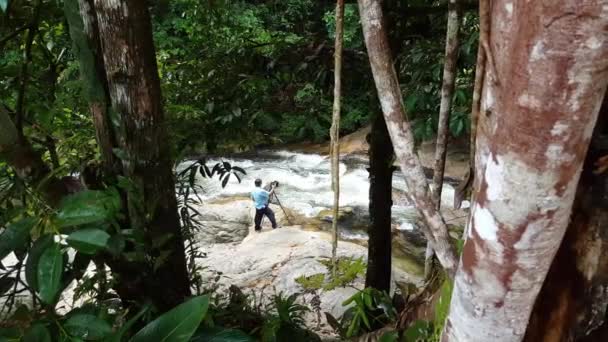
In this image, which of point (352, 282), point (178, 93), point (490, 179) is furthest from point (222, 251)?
point (490, 179)

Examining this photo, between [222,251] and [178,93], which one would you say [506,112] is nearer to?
[178,93]

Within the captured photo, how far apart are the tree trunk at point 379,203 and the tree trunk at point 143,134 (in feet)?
5.63

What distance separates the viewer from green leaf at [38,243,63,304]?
3.44ft

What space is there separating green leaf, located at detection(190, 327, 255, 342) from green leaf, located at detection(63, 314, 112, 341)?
28 cm

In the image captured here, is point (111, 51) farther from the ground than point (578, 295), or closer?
farther from the ground

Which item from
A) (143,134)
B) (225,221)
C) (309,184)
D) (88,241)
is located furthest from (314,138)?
(309,184)

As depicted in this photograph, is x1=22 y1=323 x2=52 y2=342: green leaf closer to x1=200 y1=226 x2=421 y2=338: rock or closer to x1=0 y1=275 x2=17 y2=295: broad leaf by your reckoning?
x1=0 y1=275 x2=17 y2=295: broad leaf

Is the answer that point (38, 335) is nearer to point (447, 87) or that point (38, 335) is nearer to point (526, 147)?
A: point (526, 147)

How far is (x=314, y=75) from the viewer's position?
2.74m

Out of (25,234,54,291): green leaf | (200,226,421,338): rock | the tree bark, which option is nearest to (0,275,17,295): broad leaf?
the tree bark

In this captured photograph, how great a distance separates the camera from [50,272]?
41.6 inches

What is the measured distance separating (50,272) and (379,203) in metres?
2.80

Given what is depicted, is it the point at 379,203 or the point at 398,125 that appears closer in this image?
the point at 398,125

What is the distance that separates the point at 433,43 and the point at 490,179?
1785 mm
